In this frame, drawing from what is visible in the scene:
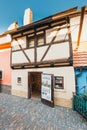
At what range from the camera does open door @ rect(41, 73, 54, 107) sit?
801cm

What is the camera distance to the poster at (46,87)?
820 centimetres

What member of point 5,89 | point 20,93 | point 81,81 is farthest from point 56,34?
point 5,89

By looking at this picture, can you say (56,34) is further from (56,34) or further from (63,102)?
(63,102)

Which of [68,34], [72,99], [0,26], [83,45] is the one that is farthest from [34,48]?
[0,26]

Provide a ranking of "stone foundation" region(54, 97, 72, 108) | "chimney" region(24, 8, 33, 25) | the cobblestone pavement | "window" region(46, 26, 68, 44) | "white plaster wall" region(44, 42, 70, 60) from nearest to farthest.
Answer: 1. the cobblestone pavement
2. "stone foundation" region(54, 97, 72, 108)
3. "white plaster wall" region(44, 42, 70, 60)
4. "window" region(46, 26, 68, 44)
5. "chimney" region(24, 8, 33, 25)

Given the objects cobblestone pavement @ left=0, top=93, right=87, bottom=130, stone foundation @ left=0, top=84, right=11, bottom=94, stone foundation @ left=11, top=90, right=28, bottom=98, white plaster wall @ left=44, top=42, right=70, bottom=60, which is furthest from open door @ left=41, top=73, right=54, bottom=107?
stone foundation @ left=0, top=84, right=11, bottom=94

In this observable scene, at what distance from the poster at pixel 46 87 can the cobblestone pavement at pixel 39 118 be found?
0.75 meters

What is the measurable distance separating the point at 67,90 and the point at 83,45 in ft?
9.97

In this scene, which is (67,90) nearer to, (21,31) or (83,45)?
(83,45)

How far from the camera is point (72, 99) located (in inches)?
304

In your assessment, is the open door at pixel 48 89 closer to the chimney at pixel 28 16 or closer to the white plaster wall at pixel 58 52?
the white plaster wall at pixel 58 52

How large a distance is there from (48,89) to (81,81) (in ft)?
7.06

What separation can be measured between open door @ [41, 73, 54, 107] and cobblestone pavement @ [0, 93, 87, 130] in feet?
1.58

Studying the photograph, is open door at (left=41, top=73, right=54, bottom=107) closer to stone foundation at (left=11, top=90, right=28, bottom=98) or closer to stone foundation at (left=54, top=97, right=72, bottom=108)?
stone foundation at (left=54, top=97, right=72, bottom=108)
